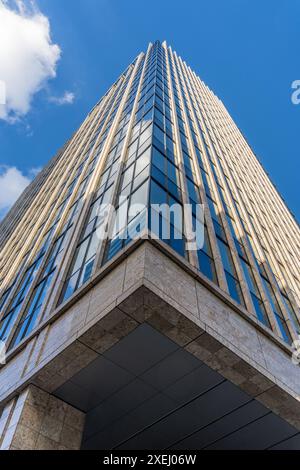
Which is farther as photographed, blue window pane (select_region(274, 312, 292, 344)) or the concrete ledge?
blue window pane (select_region(274, 312, 292, 344))

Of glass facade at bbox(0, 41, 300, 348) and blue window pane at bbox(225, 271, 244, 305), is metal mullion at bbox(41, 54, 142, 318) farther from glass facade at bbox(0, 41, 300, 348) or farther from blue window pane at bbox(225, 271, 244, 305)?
blue window pane at bbox(225, 271, 244, 305)

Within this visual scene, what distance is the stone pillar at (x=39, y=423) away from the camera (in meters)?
10.6

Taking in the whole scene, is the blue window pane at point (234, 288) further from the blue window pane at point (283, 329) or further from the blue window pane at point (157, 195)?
the blue window pane at point (157, 195)

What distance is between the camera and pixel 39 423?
1122 centimetres

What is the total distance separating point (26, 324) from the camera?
1622 cm

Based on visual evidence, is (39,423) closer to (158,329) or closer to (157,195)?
(158,329)

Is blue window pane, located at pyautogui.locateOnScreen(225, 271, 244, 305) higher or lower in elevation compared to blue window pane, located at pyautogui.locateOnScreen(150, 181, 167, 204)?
lower

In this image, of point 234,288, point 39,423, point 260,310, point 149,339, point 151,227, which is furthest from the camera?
point 260,310

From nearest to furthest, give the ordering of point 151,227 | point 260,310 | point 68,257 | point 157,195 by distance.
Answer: point 151,227, point 157,195, point 260,310, point 68,257

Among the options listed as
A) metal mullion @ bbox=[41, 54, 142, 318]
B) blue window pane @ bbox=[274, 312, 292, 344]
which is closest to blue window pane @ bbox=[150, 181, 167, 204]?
metal mullion @ bbox=[41, 54, 142, 318]

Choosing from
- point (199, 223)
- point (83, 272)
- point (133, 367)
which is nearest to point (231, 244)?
point (199, 223)

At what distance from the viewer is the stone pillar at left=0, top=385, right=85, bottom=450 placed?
10.6 m

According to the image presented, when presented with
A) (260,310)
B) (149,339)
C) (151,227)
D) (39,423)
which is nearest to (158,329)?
(149,339)

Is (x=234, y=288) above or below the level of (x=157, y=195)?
below
